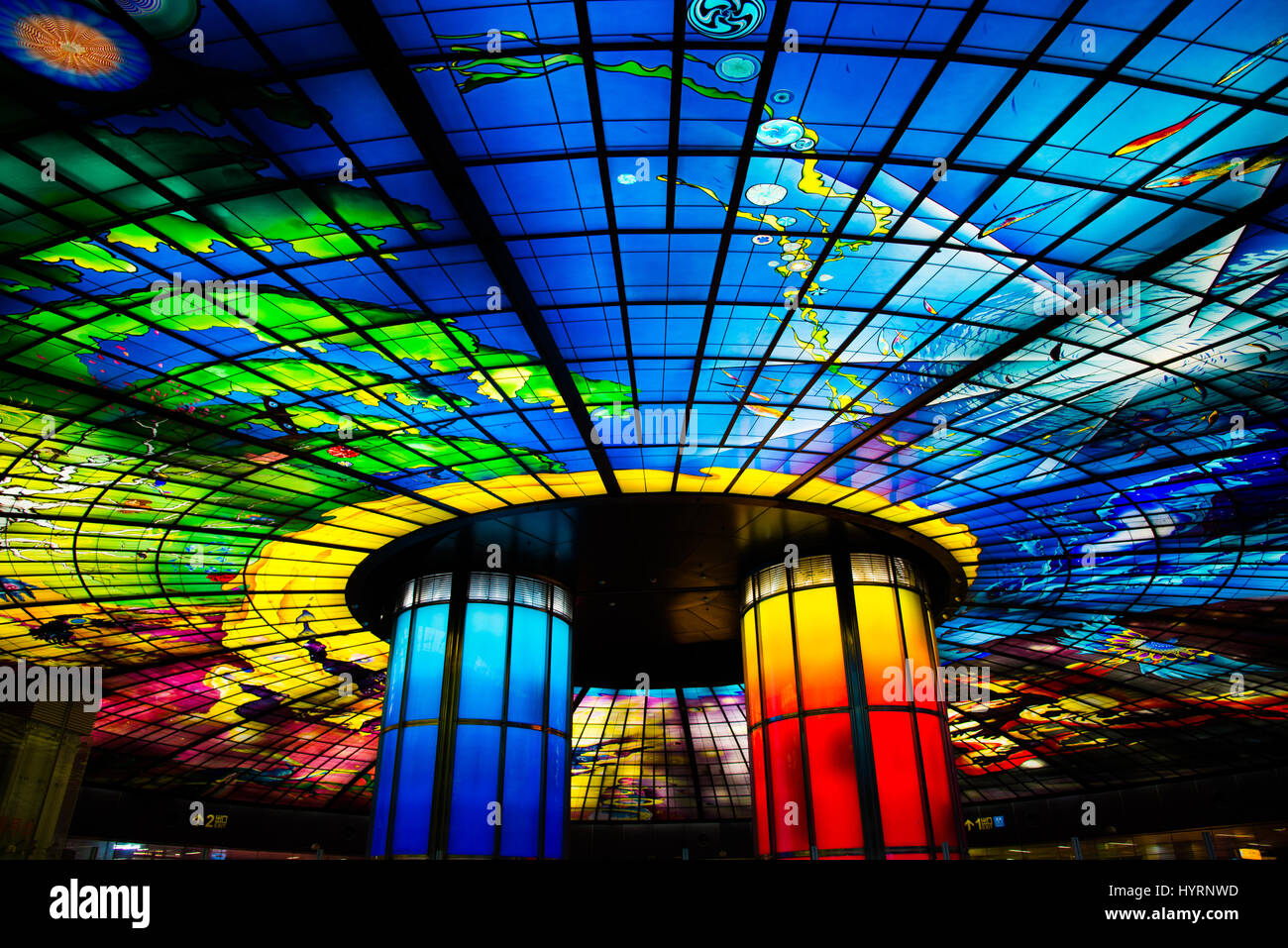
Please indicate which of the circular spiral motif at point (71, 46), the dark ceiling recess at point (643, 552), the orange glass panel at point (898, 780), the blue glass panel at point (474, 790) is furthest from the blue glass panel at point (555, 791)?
the circular spiral motif at point (71, 46)

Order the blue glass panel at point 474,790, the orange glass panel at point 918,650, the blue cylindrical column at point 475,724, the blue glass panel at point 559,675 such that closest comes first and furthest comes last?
the blue glass panel at point 474,790 < the blue cylindrical column at point 475,724 < the orange glass panel at point 918,650 < the blue glass panel at point 559,675

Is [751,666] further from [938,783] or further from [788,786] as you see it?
[938,783]

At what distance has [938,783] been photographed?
25.9 metres

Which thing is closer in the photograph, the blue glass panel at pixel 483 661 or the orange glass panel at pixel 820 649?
the orange glass panel at pixel 820 649

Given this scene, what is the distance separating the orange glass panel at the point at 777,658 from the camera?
27.8m

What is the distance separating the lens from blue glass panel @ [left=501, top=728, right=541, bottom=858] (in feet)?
87.0

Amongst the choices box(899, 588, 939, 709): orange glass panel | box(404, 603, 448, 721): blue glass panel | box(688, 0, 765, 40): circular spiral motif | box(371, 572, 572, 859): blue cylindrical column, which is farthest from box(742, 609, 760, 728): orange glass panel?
box(688, 0, 765, 40): circular spiral motif

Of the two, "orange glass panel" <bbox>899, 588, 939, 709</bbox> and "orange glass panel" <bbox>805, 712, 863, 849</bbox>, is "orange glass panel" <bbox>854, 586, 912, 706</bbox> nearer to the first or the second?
"orange glass panel" <bbox>899, 588, 939, 709</bbox>

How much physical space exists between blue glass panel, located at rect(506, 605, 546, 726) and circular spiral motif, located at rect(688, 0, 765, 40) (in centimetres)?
2290

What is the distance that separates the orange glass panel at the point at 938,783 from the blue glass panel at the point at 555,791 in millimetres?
13338

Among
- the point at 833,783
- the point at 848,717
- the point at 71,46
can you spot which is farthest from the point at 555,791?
the point at 71,46

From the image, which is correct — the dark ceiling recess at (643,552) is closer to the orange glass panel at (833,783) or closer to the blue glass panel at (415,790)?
the blue glass panel at (415,790)
